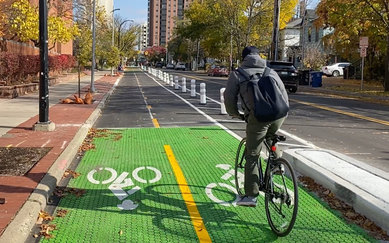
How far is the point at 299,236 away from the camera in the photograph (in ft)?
14.9

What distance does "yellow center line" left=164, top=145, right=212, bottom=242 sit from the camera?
4.58 m

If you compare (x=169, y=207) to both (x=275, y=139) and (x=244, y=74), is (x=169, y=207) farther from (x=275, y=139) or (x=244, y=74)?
(x=244, y=74)

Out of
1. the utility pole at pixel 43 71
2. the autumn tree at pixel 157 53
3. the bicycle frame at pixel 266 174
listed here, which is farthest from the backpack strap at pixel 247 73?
the autumn tree at pixel 157 53

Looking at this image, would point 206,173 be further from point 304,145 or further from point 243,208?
point 304,145

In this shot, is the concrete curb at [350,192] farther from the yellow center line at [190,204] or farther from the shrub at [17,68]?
the shrub at [17,68]

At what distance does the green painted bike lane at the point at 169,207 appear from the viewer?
4.57 meters

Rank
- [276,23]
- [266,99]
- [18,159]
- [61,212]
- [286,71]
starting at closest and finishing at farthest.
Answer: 1. [266,99]
2. [61,212]
3. [18,159]
4. [286,71]
5. [276,23]

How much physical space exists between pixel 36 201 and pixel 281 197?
288cm

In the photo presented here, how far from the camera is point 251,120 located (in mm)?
4633

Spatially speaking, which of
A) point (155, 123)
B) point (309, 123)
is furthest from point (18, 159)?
point (309, 123)

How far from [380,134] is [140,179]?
7.28m

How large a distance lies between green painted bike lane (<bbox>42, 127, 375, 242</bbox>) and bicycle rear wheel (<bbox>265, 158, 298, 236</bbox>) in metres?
0.15

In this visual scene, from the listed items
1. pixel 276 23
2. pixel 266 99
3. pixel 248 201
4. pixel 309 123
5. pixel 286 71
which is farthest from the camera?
pixel 276 23

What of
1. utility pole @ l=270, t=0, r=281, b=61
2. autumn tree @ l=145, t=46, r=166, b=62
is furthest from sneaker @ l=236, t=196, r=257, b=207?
autumn tree @ l=145, t=46, r=166, b=62
